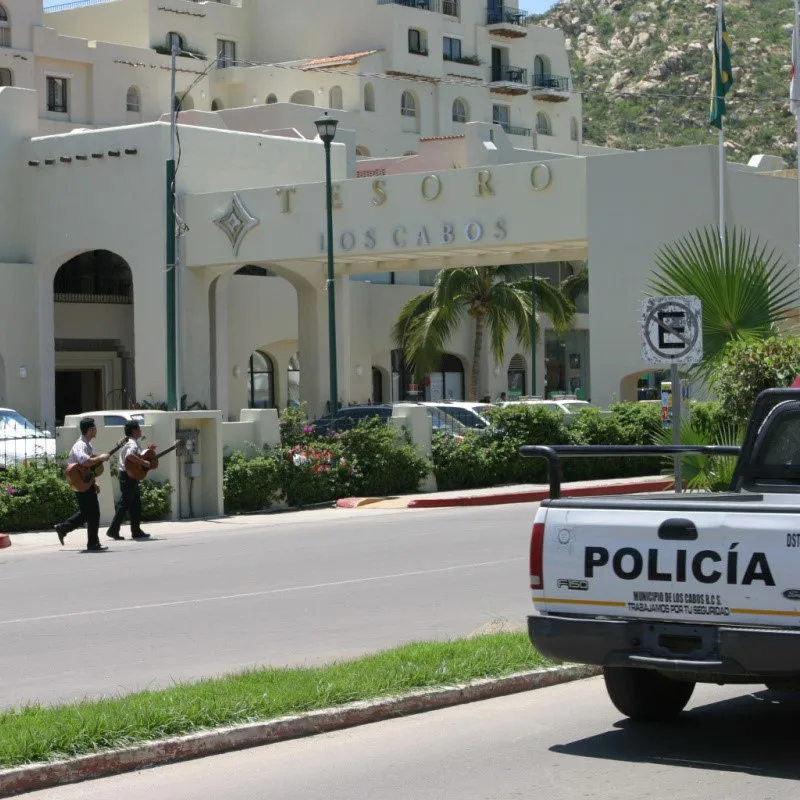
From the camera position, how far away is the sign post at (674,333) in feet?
46.4

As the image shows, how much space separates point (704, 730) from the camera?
8438mm

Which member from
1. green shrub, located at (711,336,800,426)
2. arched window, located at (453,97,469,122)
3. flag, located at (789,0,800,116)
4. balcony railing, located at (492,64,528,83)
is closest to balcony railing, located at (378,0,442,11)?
arched window, located at (453,97,469,122)

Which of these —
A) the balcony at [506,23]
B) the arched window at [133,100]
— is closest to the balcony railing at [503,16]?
the balcony at [506,23]

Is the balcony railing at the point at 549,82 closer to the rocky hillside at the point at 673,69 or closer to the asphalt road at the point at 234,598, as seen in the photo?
the rocky hillside at the point at 673,69

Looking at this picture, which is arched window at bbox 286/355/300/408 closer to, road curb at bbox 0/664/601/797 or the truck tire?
road curb at bbox 0/664/601/797

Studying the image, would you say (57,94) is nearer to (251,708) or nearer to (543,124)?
(543,124)

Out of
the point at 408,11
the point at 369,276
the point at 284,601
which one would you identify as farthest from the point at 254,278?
the point at 284,601

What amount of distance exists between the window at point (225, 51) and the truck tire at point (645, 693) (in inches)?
2646

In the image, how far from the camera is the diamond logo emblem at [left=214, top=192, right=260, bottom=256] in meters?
41.0

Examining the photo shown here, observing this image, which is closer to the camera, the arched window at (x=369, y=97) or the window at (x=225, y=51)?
the arched window at (x=369, y=97)

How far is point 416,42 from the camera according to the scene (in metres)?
75.1

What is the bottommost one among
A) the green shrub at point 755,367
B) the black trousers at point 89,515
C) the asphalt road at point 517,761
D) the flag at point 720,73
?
the asphalt road at point 517,761

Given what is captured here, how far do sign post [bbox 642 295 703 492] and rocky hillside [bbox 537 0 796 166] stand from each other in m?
99.4

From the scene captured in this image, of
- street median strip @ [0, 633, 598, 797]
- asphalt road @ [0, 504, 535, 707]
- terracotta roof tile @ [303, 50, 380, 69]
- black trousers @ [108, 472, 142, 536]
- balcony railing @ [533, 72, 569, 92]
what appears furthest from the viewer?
balcony railing @ [533, 72, 569, 92]
